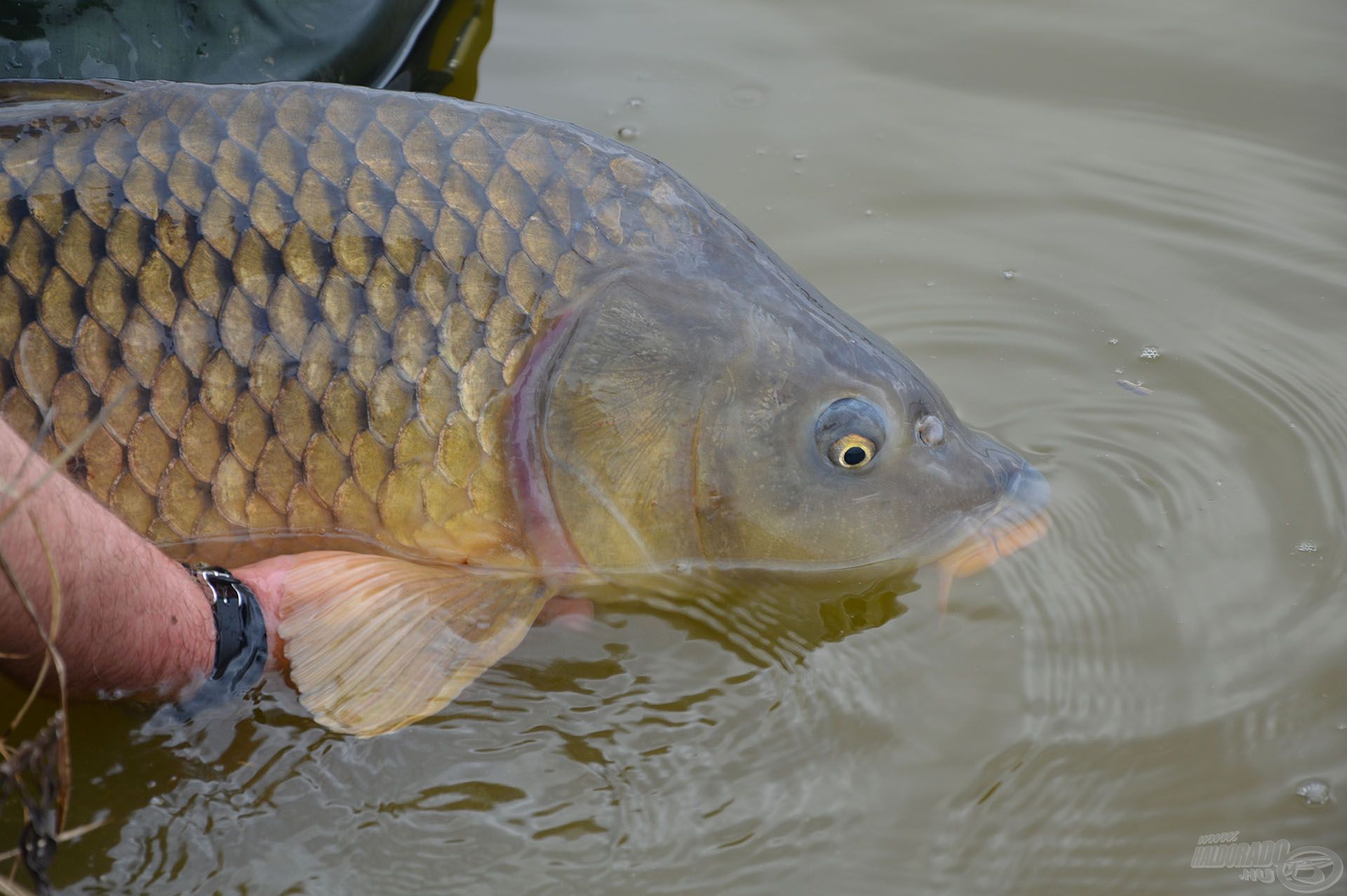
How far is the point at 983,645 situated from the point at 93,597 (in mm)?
1386

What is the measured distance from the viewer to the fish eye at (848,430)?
2068 mm

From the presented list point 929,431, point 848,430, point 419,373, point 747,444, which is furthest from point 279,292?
point 929,431

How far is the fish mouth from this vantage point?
2172mm

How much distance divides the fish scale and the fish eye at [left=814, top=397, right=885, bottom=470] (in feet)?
1.43

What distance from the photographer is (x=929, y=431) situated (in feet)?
7.00

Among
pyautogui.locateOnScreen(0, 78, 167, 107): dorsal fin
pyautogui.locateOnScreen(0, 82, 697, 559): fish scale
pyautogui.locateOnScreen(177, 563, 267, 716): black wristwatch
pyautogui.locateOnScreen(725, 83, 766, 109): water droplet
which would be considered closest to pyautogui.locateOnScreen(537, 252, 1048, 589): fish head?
pyautogui.locateOnScreen(0, 82, 697, 559): fish scale

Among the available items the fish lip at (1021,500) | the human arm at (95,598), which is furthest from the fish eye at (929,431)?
the human arm at (95,598)

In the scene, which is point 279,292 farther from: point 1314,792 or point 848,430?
point 1314,792

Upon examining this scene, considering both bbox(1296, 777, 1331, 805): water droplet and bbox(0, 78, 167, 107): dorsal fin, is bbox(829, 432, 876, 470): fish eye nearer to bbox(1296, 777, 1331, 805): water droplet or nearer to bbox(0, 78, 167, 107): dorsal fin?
bbox(1296, 777, 1331, 805): water droplet

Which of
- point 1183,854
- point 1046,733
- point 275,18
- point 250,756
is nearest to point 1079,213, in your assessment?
point 1046,733

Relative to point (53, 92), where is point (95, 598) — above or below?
below

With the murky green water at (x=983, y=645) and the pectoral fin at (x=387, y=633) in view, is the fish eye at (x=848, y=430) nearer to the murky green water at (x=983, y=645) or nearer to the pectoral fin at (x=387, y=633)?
the murky green water at (x=983, y=645)

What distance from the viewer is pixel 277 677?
200cm

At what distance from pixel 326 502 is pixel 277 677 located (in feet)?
0.94
